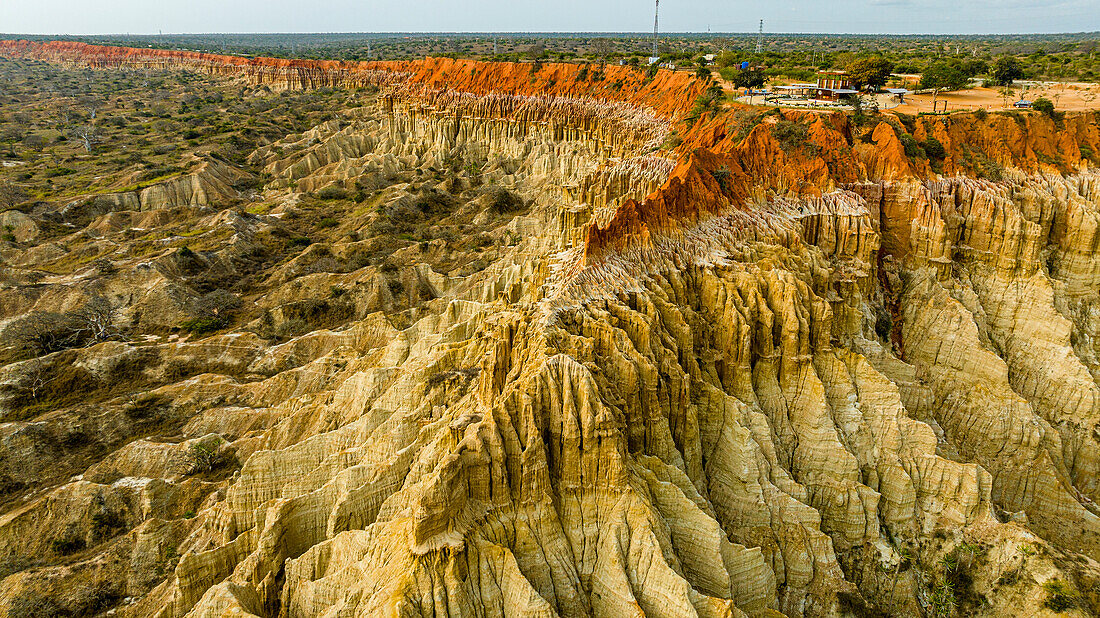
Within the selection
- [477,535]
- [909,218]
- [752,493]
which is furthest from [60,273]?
[909,218]

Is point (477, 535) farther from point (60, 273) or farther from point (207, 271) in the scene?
point (60, 273)

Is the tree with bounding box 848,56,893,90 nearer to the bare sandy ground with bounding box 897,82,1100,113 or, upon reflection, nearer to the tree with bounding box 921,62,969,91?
the bare sandy ground with bounding box 897,82,1100,113

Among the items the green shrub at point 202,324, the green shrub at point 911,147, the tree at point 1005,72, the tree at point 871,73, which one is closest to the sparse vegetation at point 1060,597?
the green shrub at point 911,147

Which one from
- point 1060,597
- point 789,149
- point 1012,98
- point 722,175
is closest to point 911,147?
point 789,149

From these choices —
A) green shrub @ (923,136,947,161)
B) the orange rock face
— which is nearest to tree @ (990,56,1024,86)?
the orange rock face

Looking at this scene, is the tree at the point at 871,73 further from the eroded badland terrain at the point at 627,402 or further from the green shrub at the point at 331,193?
the green shrub at the point at 331,193
